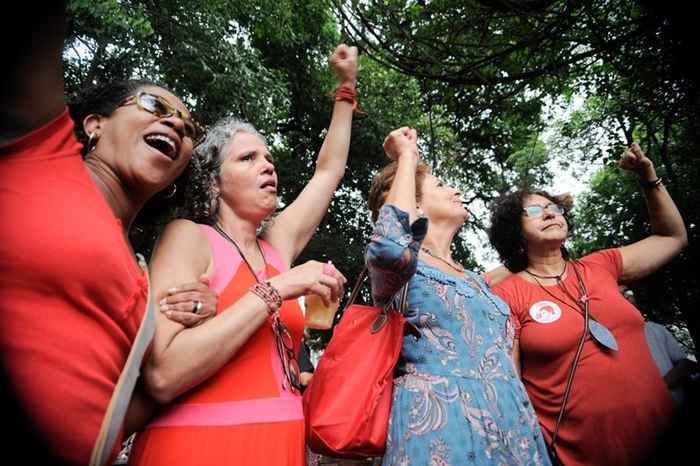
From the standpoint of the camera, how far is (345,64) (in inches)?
94.6

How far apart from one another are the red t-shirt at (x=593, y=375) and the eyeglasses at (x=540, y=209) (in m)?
0.52

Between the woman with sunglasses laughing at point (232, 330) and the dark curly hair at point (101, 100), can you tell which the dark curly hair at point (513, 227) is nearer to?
the woman with sunglasses laughing at point (232, 330)

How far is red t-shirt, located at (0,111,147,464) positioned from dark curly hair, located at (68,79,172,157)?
512mm

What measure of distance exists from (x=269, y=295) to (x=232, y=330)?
0.17 m

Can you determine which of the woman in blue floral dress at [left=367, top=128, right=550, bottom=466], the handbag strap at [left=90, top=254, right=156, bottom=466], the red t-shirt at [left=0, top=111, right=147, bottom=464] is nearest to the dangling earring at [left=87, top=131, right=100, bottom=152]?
the red t-shirt at [left=0, top=111, right=147, bottom=464]

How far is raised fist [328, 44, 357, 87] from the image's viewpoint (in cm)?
240

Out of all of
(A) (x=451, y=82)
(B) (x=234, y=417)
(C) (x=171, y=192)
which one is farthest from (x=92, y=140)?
(A) (x=451, y=82)

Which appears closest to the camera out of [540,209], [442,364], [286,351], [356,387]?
[286,351]

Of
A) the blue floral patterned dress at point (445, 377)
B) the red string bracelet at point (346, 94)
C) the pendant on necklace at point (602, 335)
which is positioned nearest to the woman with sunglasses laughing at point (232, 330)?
the blue floral patterned dress at point (445, 377)

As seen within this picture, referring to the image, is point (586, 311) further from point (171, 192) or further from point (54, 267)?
point (54, 267)

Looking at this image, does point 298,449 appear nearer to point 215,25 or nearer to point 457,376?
point 457,376

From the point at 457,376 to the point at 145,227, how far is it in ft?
4.85

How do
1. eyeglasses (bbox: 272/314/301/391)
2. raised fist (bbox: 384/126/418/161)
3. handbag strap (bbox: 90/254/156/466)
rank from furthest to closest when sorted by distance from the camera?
raised fist (bbox: 384/126/418/161), eyeglasses (bbox: 272/314/301/391), handbag strap (bbox: 90/254/156/466)

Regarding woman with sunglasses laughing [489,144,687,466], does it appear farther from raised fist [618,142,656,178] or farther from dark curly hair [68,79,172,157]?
dark curly hair [68,79,172,157]
